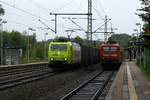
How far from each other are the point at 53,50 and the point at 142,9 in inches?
453

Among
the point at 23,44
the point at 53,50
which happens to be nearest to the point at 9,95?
the point at 53,50

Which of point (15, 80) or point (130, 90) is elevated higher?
point (15, 80)

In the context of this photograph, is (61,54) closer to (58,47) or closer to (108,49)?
(58,47)

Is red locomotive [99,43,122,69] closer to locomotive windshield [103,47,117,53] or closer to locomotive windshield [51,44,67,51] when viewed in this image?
locomotive windshield [103,47,117,53]

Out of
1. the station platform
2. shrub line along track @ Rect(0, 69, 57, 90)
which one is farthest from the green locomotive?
the station platform

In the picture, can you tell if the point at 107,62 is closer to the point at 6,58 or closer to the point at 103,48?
the point at 103,48

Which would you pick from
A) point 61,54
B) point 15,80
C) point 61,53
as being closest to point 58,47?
point 61,53

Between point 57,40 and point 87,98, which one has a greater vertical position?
point 57,40

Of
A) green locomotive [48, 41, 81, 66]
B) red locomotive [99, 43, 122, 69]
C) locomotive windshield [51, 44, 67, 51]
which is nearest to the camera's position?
green locomotive [48, 41, 81, 66]

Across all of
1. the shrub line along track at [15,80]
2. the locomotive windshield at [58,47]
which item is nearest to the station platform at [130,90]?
the shrub line along track at [15,80]

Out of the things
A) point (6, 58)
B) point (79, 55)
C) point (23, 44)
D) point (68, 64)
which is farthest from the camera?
point (23, 44)

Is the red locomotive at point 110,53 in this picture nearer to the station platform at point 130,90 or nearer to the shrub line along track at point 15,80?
the shrub line along track at point 15,80

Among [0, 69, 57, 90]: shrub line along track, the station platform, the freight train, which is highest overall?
the freight train

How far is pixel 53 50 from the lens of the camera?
41656 millimetres
